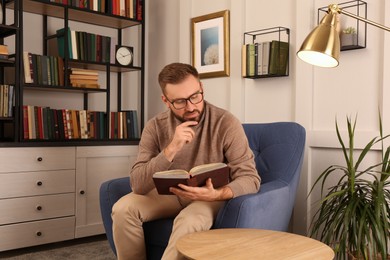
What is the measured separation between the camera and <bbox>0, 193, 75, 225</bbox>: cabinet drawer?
3.01m

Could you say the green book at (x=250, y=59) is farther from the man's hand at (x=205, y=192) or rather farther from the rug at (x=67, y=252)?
the rug at (x=67, y=252)

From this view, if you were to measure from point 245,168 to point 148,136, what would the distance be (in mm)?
501

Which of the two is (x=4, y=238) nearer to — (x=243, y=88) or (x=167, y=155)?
(x=167, y=155)

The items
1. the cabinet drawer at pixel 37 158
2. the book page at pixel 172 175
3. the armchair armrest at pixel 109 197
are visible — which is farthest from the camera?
the cabinet drawer at pixel 37 158

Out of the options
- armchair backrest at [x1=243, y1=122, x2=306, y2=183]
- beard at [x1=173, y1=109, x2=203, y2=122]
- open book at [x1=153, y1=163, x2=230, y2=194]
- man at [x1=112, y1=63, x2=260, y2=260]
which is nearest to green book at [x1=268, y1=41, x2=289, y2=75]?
armchair backrest at [x1=243, y1=122, x2=306, y2=183]

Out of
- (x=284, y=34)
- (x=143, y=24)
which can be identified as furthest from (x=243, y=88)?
(x=143, y=24)

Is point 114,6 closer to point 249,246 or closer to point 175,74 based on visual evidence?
point 175,74

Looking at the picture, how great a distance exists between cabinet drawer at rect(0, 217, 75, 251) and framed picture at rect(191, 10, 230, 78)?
146 cm

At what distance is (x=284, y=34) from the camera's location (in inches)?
117

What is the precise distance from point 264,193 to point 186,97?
21.4 inches

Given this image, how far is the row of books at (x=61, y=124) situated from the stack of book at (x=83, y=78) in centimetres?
20

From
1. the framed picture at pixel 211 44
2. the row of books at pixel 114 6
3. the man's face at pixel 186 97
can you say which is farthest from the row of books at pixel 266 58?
the row of books at pixel 114 6

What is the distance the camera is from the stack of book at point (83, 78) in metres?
3.44

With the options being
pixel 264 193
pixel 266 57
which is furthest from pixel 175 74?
pixel 266 57
